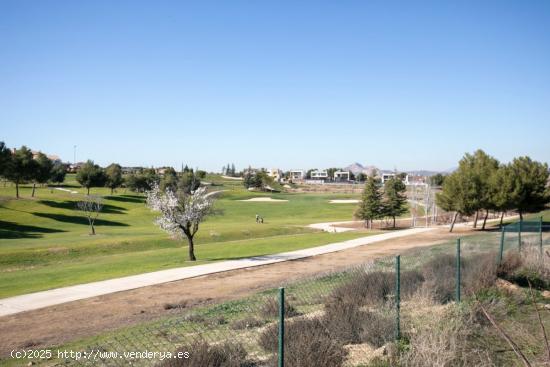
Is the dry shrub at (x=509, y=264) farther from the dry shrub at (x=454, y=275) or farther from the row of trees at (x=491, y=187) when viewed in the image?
the row of trees at (x=491, y=187)

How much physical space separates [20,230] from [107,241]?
17727 mm

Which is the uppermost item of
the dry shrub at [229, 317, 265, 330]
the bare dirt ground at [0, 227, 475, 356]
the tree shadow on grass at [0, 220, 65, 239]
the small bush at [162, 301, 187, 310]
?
the dry shrub at [229, 317, 265, 330]

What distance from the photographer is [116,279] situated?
69.6ft

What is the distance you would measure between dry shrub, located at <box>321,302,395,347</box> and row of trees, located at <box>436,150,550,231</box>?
3591cm

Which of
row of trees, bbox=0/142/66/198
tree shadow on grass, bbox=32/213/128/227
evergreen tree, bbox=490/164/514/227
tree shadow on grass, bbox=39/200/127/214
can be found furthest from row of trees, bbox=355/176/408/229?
row of trees, bbox=0/142/66/198

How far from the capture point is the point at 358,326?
28.5 ft

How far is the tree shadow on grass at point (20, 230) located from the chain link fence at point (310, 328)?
37.6 m

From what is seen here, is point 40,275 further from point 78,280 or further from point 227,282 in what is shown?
point 227,282

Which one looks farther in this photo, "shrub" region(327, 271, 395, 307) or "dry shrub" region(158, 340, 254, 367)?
"shrub" region(327, 271, 395, 307)

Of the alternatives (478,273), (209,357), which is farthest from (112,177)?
(209,357)

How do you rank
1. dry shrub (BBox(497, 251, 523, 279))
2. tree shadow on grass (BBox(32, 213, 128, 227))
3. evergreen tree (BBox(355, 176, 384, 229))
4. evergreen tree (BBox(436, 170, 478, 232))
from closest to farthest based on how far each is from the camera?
dry shrub (BBox(497, 251, 523, 279)) < evergreen tree (BBox(436, 170, 478, 232)) < evergreen tree (BBox(355, 176, 384, 229)) < tree shadow on grass (BBox(32, 213, 128, 227))

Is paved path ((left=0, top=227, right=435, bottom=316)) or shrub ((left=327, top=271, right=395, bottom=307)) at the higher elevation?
shrub ((left=327, top=271, right=395, bottom=307))

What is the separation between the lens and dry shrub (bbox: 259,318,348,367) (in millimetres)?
6816

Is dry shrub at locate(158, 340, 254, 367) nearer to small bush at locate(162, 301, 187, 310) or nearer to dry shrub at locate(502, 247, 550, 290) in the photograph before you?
small bush at locate(162, 301, 187, 310)
